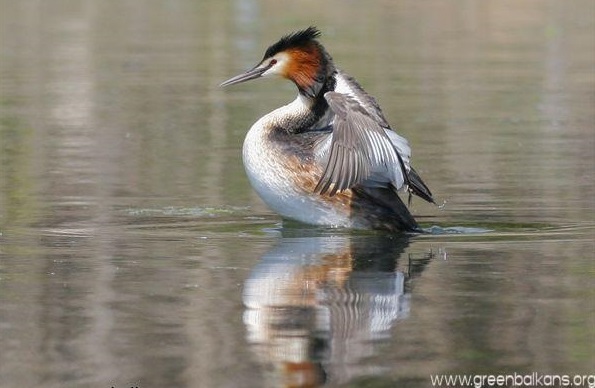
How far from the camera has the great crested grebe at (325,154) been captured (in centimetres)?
955

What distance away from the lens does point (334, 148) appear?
9.54 meters

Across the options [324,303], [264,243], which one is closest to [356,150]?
[264,243]

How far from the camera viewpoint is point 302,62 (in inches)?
412

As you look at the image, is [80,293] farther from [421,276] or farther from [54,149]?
[54,149]

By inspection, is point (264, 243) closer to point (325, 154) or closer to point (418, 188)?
point (325, 154)

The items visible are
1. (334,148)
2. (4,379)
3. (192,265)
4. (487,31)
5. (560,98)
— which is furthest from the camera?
(487,31)

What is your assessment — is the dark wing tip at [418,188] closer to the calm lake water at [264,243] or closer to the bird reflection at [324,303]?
the calm lake water at [264,243]

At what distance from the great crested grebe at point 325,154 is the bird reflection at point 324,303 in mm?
387

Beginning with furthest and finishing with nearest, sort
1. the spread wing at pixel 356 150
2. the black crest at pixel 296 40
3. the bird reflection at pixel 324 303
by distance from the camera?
the black crest at pixel 296 40
the spread wing at pixel 356 150
the bird reflection at pixel 324 303

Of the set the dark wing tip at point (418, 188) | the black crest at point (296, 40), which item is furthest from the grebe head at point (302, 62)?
the dark wing tip at point (418, 188)

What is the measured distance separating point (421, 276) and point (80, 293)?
1772mm

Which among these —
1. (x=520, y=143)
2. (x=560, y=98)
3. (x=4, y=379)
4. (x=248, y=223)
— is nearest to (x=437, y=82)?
(x=560, y=98)

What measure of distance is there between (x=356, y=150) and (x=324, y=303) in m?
2.30

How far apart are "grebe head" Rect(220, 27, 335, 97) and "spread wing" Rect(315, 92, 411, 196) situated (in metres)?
0.86
